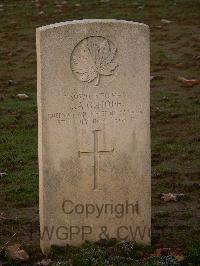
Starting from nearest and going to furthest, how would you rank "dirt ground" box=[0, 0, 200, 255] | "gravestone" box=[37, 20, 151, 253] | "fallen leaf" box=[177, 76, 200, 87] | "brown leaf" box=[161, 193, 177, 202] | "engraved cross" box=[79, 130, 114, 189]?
"gravestone" box=[37, 20, 151, 253] < "engraved cross" box=[79, 130, 114, 189] < "dirt ground" box=[0, 0, 200, 255] < "brown leaf" box=[161, 193, 177, 202] < "fallen leaf" box=[177, 76, 200, 87]

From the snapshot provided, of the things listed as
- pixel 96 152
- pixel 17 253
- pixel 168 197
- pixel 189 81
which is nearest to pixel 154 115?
pixel 189 81

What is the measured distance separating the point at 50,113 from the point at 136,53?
89cm

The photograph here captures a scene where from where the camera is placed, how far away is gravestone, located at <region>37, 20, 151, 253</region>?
6.37m

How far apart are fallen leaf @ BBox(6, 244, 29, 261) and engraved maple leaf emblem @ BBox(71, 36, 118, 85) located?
1625mm

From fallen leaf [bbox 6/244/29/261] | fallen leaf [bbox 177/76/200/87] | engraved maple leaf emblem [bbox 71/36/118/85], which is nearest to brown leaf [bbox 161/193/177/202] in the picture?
fallen leaf [bbox 6/244/29/261]

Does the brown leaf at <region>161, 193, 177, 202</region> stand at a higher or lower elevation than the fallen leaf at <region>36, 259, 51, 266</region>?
higher

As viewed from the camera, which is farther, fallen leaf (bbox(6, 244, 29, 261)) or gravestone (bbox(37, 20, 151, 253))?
fallen leaf (bbox(6, 244, 29, 261))

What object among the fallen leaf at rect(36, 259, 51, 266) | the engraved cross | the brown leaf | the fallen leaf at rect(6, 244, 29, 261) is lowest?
the fallen leaf at rect(36, 259, 51, 266)

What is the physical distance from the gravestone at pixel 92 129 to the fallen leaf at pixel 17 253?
0.20m

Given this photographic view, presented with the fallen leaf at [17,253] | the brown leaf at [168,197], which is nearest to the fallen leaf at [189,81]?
the brown leaf at [168,197]

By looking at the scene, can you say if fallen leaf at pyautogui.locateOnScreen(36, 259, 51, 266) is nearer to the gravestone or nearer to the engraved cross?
the gravestone

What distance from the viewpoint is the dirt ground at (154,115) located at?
7.71m

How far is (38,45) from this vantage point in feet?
20.8

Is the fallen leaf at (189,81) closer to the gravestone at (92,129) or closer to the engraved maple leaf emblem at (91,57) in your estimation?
the gravestone at (92,129)
